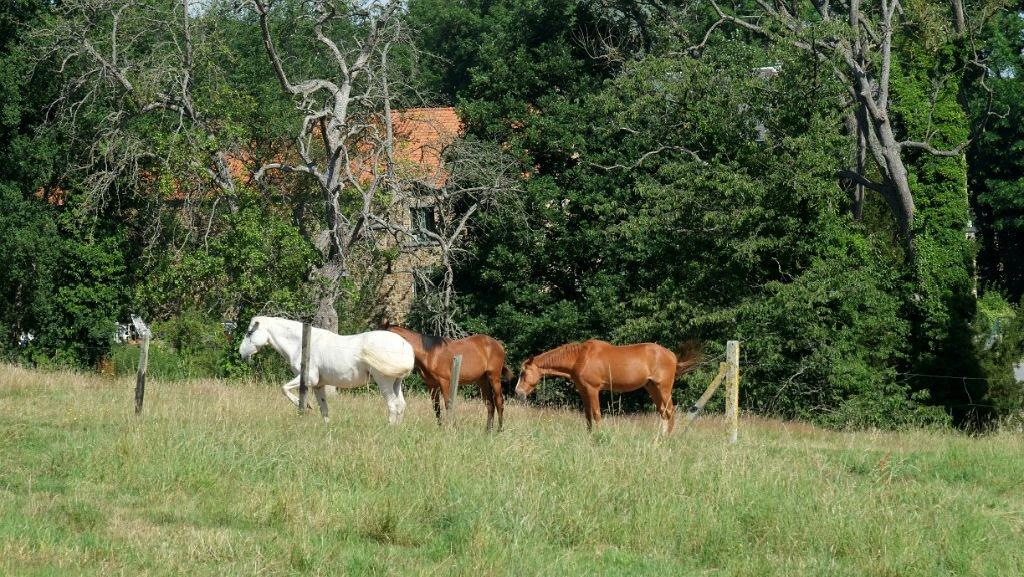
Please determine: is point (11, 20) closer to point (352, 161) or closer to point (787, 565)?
point (352, 161)

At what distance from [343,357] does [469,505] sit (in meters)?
7.15

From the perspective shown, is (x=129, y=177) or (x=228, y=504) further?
(x=129, y=177)

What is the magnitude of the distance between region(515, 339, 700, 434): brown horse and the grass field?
318 centimetres

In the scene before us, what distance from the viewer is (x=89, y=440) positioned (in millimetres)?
12938

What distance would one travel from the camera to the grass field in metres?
8.89

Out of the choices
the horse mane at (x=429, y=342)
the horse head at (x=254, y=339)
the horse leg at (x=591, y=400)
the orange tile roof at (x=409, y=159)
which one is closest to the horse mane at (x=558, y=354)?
the horse leg at (x=591, y=400)

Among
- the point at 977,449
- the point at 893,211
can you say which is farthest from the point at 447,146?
the point at 977,449

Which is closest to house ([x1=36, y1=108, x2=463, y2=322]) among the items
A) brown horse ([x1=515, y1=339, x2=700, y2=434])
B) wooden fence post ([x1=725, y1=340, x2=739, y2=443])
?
brown horse ([x1=515, y1=339, x2=700, y2=434])

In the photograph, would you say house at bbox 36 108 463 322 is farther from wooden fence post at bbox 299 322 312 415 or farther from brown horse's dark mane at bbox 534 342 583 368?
wooden fence post at bbox 299 322 312 415

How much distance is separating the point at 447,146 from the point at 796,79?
9486 millimetres

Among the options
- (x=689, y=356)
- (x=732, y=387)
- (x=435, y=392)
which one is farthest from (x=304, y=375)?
(x=689, y=356)

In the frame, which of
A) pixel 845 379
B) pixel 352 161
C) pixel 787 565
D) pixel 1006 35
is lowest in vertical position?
pixel 787 565

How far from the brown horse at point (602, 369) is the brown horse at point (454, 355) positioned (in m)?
0.43

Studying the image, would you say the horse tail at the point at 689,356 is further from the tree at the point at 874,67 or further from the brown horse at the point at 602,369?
the tree at the point at 874,67
